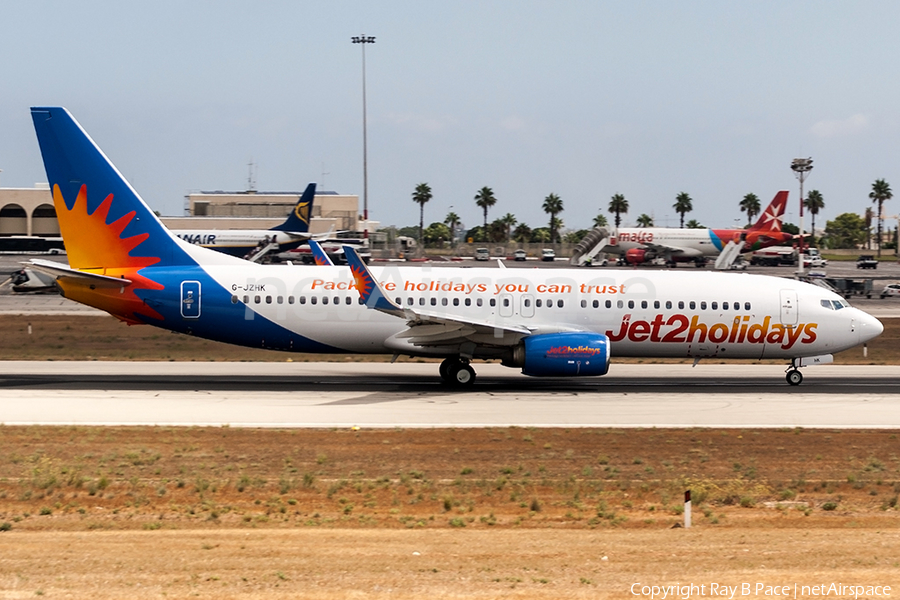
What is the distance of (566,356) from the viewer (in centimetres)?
2653

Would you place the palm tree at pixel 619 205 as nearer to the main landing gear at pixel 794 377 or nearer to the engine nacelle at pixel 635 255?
the engine nacelle at pixel 635 255

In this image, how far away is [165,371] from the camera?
102 feet

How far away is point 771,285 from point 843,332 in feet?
8.74

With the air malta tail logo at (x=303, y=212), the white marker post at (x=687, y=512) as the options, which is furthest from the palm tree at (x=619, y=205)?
the white marker post at (x=687, y=512)

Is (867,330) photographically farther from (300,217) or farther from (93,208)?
(300,217)

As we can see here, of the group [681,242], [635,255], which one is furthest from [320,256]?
[681,242]

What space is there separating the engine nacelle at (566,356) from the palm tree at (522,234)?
14225cm

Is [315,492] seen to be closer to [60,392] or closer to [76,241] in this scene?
[60,392]

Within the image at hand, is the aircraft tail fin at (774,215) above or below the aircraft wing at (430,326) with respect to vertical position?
above

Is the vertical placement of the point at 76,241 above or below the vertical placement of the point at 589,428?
above

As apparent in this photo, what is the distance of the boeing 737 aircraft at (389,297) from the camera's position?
27.8 meters

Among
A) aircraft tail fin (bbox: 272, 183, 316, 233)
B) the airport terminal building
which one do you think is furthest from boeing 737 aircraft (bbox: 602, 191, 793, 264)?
the airport terminal building

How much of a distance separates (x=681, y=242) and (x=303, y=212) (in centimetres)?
3818

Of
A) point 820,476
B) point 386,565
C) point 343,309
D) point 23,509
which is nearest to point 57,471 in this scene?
point 23,509
